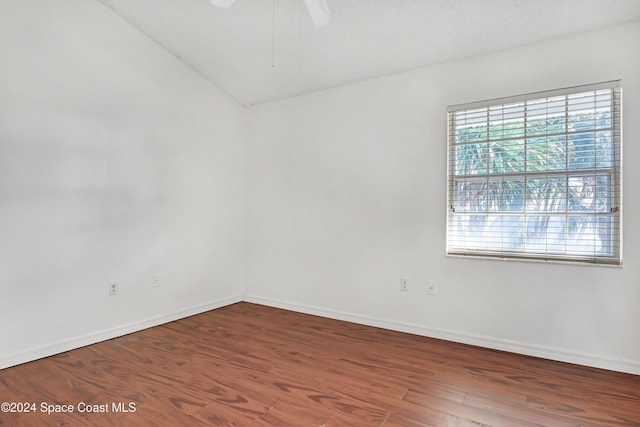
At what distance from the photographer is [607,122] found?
2465 millimetres

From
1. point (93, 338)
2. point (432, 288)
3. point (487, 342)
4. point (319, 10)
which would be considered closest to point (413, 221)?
point (432, 288)

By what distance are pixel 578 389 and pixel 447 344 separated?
0.91 meters

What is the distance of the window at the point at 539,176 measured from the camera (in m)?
2.47

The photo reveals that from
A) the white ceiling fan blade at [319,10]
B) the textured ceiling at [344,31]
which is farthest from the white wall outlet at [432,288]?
the white ceiling fan blade at [319,10]

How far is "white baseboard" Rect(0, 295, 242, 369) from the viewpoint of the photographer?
2424 millimetres

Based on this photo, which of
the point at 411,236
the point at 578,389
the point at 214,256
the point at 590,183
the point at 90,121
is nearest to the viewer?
the point at 578,389

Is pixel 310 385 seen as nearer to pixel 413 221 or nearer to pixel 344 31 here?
pixel 413 221

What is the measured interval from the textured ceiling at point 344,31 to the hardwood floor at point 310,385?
238cm

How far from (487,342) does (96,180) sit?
3.40m

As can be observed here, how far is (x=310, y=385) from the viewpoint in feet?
7.12

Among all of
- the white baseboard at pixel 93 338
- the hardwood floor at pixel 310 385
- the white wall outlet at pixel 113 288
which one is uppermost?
the white wall outlet at pixel 113 288

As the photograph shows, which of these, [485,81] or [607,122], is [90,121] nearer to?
[485,81]

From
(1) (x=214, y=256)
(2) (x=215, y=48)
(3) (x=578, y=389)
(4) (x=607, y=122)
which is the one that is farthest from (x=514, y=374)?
(2) (x=215, y=48)

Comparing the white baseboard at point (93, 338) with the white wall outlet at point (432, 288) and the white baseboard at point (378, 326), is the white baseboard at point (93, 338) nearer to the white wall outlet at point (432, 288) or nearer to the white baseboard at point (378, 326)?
the white baseboard at point (378, 326)
